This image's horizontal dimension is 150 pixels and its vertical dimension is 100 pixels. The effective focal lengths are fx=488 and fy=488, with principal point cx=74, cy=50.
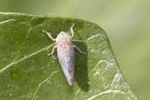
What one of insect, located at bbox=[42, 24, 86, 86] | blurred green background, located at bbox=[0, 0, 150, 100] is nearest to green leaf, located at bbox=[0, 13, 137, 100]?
insect, located at bbox=[42, 24, 86, 86]

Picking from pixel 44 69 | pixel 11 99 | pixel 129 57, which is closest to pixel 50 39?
pixel 44 69

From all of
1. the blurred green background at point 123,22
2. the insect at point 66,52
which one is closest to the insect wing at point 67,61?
the insect at point 66,52

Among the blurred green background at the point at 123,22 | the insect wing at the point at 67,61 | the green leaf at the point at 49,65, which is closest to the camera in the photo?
the green leaf at the point at 49,65

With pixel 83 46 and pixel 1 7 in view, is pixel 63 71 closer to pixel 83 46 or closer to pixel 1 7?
pixel 83 46

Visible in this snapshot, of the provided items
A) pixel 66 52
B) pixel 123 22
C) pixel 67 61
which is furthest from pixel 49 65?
pixel 123 22

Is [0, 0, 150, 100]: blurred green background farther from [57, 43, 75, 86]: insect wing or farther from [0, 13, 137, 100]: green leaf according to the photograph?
[0, 13, 137, 100]: green leaf

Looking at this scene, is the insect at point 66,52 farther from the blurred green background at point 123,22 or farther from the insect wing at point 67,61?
the blurred green background at point 123,22

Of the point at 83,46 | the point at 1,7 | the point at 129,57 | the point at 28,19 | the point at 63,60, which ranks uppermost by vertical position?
the point at 28,19
